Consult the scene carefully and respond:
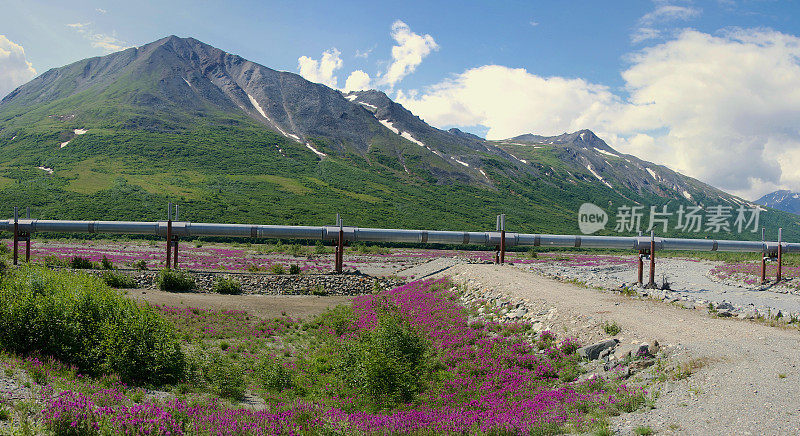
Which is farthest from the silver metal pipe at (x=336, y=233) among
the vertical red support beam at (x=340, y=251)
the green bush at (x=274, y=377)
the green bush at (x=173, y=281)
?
the green bush at (x=274, y=377)

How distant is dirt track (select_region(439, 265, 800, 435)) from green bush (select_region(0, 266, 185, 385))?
470 inches

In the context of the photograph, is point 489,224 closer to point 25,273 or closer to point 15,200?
point 15,200

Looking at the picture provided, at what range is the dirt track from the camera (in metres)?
8.08

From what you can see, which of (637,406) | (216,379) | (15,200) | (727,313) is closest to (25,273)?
(216,379)

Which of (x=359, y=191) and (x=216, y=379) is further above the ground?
(x=359, y=191)

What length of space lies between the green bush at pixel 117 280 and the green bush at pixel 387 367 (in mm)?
24718

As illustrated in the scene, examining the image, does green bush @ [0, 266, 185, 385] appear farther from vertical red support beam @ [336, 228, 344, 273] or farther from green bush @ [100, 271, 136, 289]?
vertical red support beam @ [336, 228, 344, 273]

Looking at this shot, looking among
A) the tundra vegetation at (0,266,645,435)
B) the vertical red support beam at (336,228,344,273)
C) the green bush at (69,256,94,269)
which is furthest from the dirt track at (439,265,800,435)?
the green bush at (69,256,94,269)

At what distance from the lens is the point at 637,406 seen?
9266 mm

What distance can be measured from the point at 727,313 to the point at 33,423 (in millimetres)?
21635

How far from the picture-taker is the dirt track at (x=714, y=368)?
8078 mm

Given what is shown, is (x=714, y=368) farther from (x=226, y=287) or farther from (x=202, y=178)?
(x=202, y=178)

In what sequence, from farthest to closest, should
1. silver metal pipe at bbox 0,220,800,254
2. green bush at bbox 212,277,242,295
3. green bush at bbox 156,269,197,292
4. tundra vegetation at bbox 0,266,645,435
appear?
silver metal pipe at bbox 0,220,800,254 < green bush at bbox 212,277,242,295 < green bush at bbox 156,269,197,292 < tundra vegetation at bbox 0,266,645,435

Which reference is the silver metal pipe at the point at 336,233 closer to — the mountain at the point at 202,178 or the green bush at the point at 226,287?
the green bush at the point at 226,287
